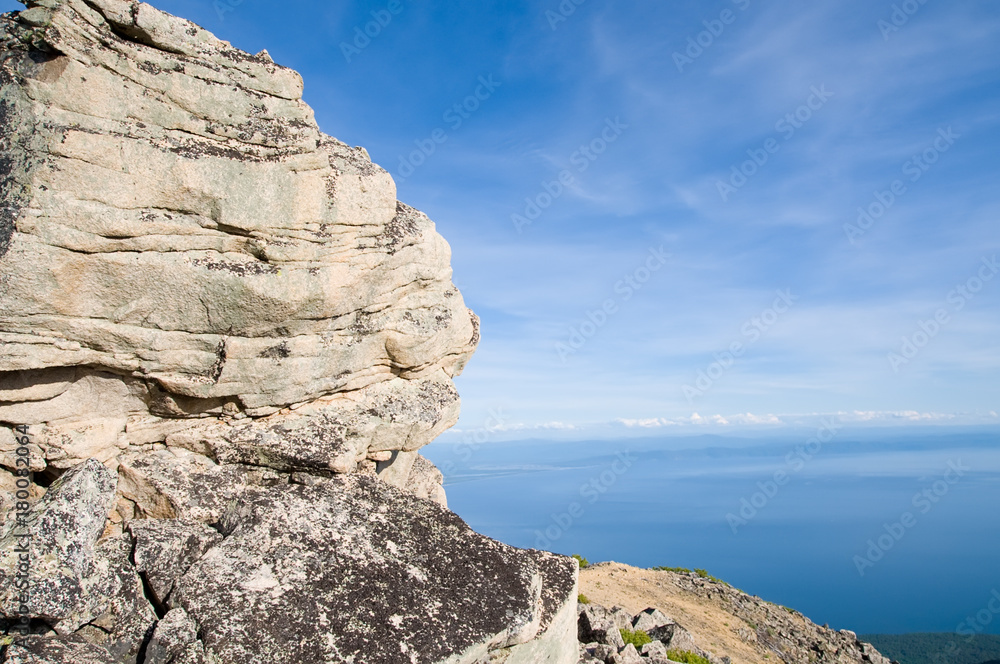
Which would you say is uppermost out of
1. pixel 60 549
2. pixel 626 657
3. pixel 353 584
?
pixel 60 549

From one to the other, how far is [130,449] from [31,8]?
9.16 m

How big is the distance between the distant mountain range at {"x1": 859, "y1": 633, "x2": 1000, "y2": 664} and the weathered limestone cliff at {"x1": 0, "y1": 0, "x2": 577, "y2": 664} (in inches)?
3583

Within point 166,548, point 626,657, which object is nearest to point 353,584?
point 166,548

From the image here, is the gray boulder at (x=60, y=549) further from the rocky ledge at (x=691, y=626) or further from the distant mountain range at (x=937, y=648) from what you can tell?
the distant mountain range at (x=937, y=648)

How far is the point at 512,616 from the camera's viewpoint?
1117cm

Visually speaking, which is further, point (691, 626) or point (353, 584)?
point (691, 626)

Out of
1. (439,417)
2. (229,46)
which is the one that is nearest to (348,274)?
(439,417)

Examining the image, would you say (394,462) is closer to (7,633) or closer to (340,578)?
(340,578)

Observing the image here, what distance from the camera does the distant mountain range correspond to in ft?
262

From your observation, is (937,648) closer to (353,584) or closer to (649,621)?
(649,621)

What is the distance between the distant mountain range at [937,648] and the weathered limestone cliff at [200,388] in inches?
3583

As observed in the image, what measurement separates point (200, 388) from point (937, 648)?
107 m

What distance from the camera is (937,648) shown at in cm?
8381

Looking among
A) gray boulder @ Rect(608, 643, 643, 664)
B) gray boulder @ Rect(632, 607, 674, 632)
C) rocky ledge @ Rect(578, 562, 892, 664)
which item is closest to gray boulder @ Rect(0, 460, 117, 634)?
rocky ledge @ Rect(578, 562, 892, 664)
